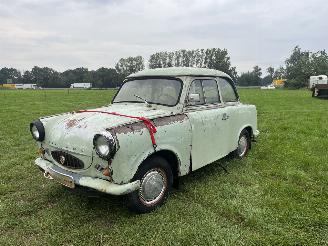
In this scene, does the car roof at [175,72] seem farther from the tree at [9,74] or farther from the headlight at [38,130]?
the tree at [9,74]

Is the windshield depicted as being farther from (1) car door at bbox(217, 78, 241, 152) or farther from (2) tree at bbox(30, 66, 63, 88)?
(2) tree at bbox(30, 66, 63, 88)

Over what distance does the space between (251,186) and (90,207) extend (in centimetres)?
263

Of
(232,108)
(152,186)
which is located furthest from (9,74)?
(152,186)

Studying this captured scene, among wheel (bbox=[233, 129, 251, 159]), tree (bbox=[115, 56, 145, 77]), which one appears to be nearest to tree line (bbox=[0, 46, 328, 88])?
tree (bbox=[115, 56, 145, 77])

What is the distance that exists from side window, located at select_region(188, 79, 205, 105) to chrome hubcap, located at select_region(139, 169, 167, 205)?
1.31m

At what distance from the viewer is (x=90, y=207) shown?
4.52 m

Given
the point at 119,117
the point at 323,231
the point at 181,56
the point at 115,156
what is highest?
the point at 181,56

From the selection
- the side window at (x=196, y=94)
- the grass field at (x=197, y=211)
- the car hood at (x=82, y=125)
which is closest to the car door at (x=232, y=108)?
the grass field at (x=197, y=211)

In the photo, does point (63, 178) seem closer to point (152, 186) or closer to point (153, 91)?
point (152, 186)

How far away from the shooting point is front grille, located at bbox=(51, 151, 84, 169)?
4070 mm

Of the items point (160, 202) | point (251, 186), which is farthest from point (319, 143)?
point (160, 202)

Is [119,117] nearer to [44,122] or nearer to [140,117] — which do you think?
[140,117]

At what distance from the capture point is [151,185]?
14.1ft

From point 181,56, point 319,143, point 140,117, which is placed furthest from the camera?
point 181,56
